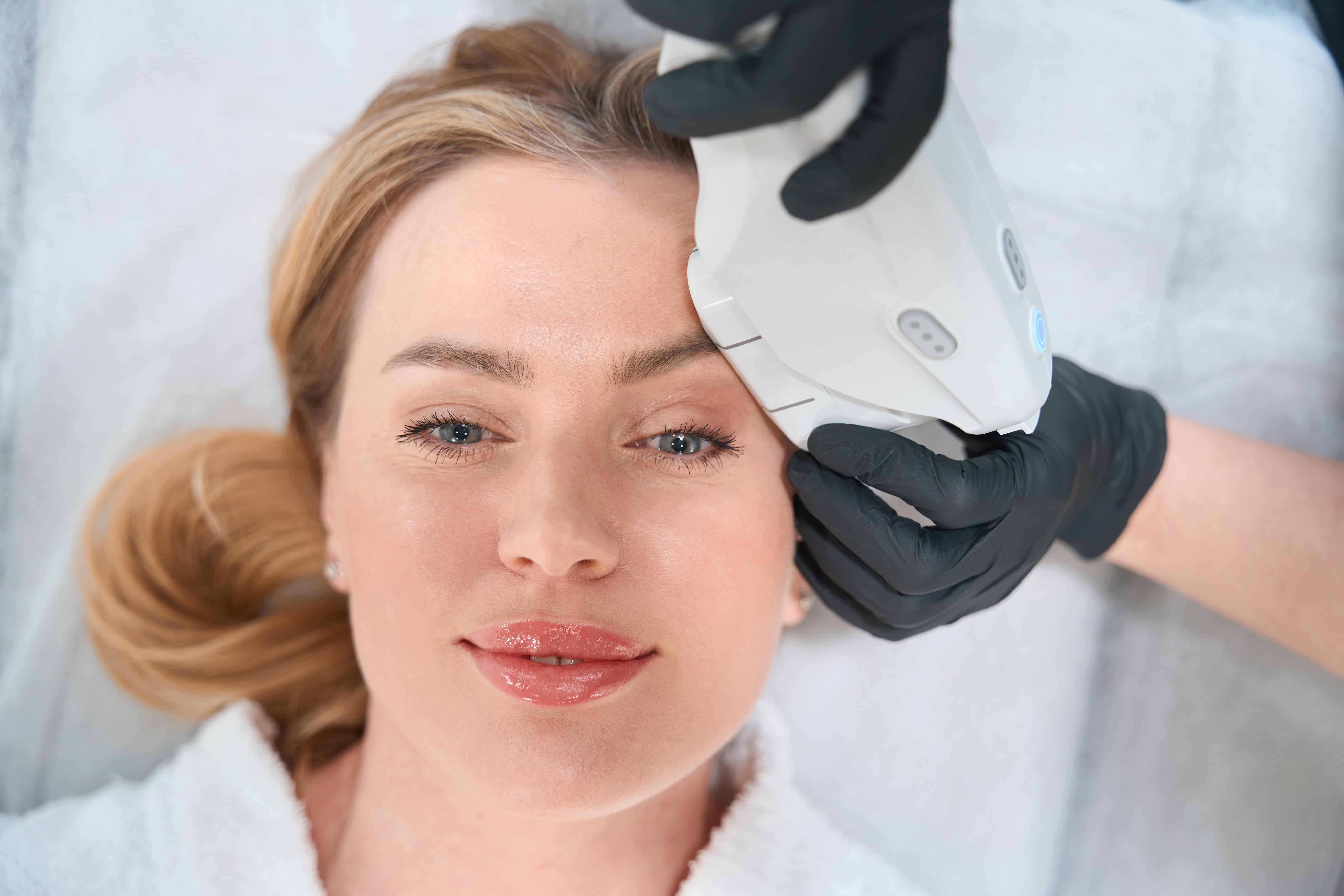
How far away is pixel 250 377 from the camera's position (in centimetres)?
154

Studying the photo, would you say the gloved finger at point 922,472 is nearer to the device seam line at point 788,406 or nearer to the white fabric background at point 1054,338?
the device seam line at point 788,406

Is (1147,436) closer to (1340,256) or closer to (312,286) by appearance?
(1340,256)

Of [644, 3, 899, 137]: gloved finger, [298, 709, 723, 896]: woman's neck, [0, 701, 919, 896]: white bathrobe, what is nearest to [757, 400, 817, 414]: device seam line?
[644, 3, 899, 137]: gloved finger

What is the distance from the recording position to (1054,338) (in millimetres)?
1556

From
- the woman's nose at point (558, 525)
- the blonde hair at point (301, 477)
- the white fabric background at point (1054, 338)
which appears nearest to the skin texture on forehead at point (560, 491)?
the woman's nose at point (558, 525)

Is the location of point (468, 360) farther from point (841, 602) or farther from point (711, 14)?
point (841, 602)

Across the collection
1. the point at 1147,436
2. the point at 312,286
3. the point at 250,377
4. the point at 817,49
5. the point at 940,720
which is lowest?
the point at 940,720

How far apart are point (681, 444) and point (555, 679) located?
29 cm

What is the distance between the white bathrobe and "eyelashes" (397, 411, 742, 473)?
59 cm

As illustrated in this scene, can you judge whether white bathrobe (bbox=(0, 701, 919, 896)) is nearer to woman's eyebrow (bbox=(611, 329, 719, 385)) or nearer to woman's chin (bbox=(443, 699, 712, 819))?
woman's chin (bbox=(443, 699, 712, 819))

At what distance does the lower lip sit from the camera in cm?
94

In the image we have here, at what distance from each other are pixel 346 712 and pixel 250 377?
59cm

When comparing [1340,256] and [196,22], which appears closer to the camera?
[196,22]

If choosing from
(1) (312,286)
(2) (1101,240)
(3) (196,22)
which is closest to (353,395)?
(1) (312,286)
